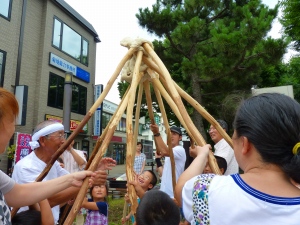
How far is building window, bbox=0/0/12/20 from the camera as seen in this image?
9.32 m

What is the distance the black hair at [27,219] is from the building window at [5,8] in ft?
32.4

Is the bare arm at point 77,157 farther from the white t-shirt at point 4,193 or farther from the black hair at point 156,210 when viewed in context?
the black hair at point 156,210

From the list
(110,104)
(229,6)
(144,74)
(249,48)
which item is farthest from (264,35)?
(110,104)

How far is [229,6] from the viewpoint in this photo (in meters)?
7.54

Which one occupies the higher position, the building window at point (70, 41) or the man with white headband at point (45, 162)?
the building window at point (70, 41)

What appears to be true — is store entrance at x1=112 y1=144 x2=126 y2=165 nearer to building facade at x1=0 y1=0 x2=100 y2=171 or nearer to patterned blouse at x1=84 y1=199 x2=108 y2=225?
building facade at x1=0 y1=0 x2=100 y2=171

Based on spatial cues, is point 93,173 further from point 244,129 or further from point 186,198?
point 244,129

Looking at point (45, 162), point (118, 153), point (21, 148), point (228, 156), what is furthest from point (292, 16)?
point (118, 153)

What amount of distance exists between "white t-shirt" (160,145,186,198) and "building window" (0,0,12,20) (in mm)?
9321

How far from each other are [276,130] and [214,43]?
541 cm

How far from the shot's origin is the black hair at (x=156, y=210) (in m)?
1.10

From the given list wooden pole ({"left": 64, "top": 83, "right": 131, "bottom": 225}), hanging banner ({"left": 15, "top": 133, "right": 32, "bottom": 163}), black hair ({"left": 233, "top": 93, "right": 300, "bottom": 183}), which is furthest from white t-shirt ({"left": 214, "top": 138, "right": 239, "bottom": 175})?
hanging banner ({"left": 15, "top": 133, "right": 32, "bottom": 163})

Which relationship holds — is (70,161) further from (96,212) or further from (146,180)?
(146,180)

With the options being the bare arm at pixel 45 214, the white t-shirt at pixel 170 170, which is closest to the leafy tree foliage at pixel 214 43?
the white t-shirt at pixel 170 170
